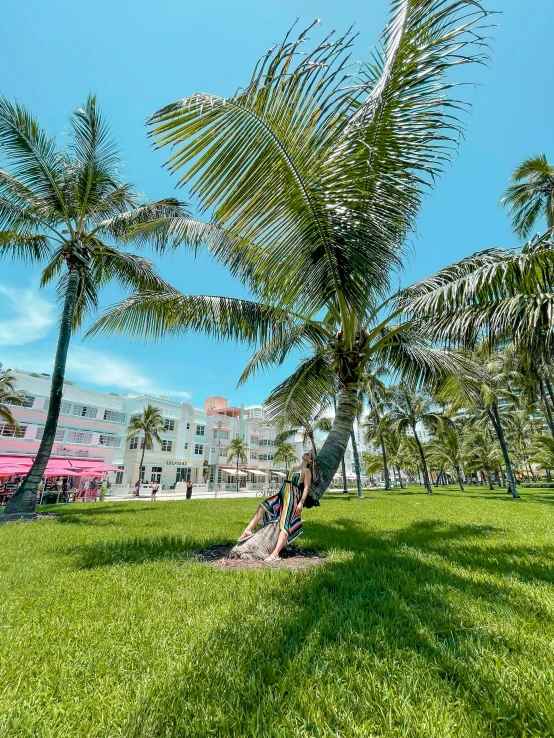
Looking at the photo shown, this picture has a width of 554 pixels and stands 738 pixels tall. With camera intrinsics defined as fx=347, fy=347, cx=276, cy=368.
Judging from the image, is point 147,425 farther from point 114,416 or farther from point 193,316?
point 193,316

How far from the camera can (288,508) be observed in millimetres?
4859

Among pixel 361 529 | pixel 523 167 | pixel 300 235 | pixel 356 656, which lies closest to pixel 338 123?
pixel 300 235

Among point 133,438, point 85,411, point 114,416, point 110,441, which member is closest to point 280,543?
point 85,411

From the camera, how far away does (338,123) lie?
3.47m

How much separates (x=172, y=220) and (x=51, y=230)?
6.41 meters

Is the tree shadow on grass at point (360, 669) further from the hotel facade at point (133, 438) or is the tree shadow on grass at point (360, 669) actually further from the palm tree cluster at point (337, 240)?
the hotel facade at point (133, 438)

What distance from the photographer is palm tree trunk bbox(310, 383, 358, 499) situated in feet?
17.4

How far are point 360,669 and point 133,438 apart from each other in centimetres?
4904

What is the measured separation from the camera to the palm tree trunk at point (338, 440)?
17.4ft

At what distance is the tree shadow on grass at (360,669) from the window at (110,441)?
4432 centimetres

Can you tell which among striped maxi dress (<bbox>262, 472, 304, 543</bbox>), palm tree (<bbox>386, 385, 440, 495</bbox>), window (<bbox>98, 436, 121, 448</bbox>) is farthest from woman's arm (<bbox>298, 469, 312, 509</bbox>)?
window (<bbox>98, 436, 121, 448</bbox>)

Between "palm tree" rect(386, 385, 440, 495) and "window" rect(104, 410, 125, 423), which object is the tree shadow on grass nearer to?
"palm tree" rect(386, 385, 440, 495)

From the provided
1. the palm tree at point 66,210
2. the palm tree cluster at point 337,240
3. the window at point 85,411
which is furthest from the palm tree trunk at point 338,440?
the window at point 85,411

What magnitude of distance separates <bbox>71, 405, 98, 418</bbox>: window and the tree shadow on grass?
43009 millimetres
